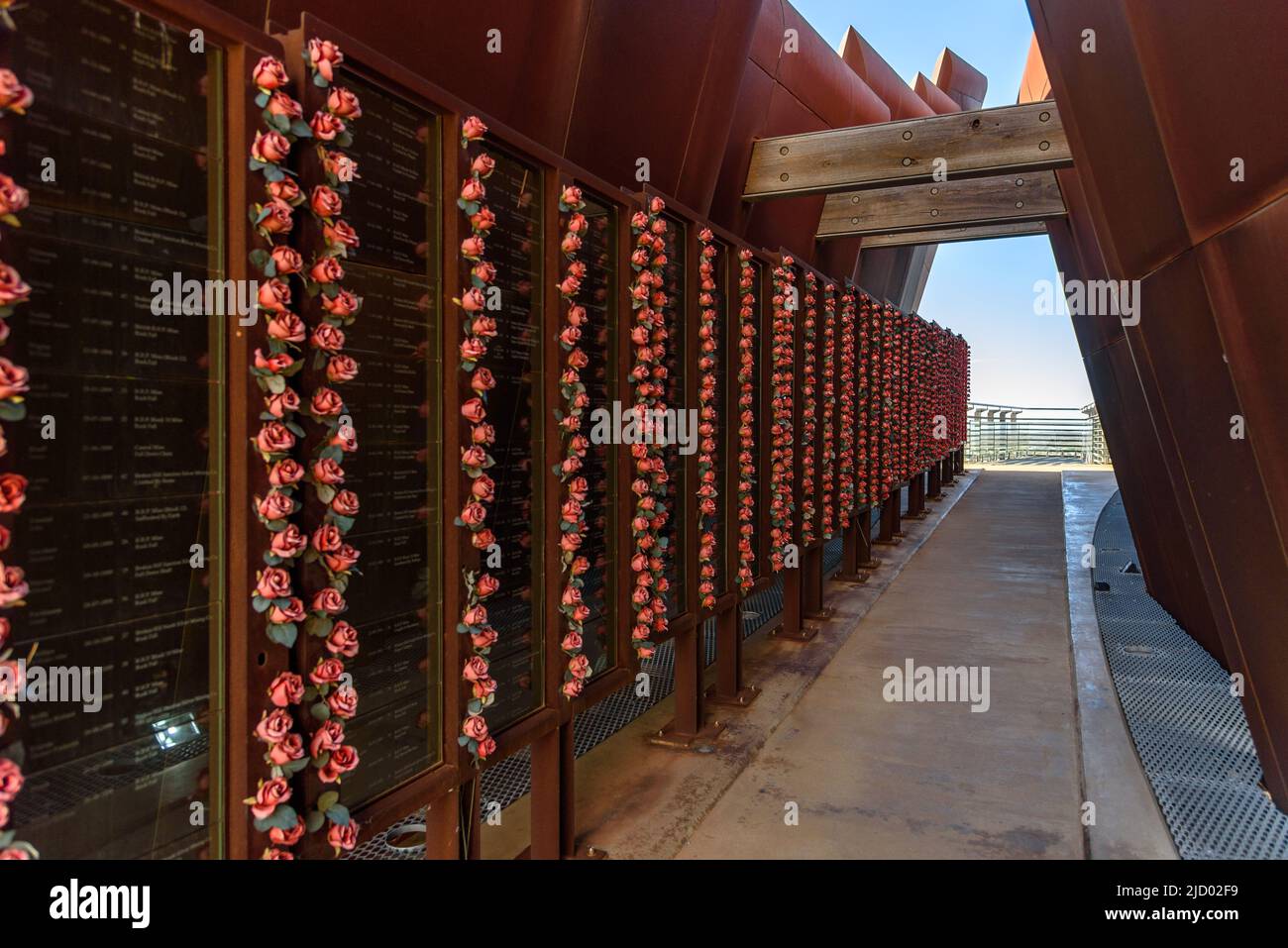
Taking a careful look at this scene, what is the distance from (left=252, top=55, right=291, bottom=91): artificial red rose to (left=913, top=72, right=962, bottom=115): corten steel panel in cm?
1752

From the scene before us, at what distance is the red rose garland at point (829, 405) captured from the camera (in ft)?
23.0

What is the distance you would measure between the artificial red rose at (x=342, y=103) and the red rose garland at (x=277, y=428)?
0.31 ft

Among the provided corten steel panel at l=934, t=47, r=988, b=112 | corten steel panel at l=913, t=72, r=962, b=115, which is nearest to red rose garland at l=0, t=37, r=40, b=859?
corten steel panel at l=913, t=72, r=962, b=115

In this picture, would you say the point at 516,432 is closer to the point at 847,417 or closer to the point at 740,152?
the point at 740,152

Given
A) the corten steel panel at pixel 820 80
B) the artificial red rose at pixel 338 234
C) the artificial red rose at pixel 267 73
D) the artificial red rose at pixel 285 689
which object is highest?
the corten steel panel at pixel 820 80

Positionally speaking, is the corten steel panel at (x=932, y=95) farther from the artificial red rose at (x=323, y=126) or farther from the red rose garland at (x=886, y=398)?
the artificial red rose at (x=323, y=126)

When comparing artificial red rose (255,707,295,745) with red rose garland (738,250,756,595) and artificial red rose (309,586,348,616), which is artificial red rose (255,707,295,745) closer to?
artificial red rose (309,586,348,616)

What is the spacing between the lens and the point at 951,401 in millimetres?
14398

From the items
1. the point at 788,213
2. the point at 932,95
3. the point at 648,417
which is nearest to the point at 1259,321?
the point at 648,417

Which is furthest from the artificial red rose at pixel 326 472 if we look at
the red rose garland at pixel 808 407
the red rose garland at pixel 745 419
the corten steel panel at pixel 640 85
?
the red rose garland at pixel 808 407

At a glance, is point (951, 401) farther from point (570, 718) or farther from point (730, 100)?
point (570, 718)
